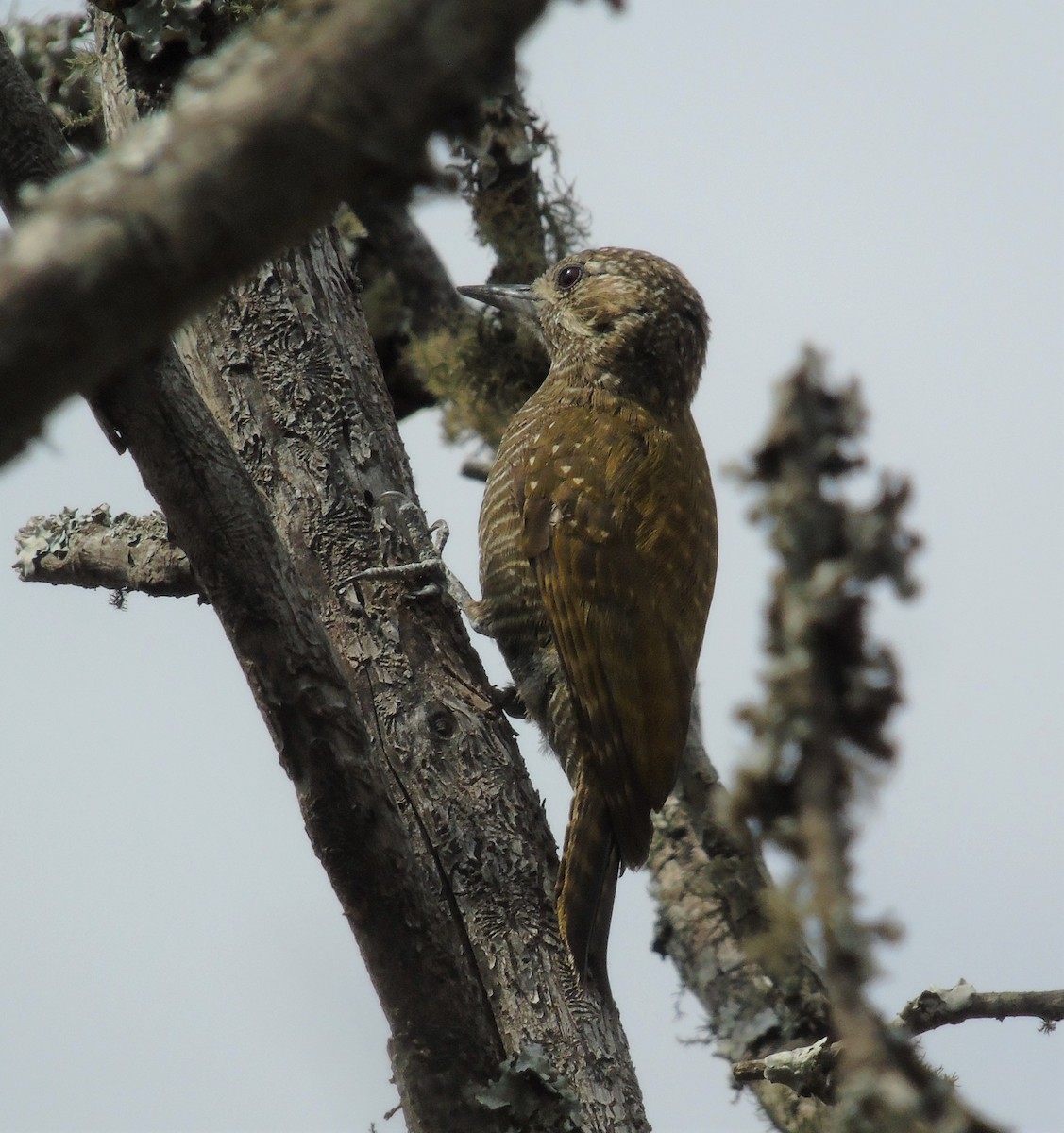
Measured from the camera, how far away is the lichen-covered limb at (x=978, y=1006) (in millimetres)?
1957

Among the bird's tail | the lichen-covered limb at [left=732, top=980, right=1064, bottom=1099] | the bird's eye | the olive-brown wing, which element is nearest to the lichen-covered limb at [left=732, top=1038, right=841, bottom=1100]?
the lichen-covered limb at [left=732, top=980, right=1064, bottom=1099]

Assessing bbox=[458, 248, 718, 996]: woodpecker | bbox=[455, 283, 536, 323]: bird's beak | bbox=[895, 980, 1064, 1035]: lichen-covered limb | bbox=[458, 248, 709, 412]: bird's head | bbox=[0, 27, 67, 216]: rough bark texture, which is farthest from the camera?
bbox=[455, 283, 536, 323]: bird's beak

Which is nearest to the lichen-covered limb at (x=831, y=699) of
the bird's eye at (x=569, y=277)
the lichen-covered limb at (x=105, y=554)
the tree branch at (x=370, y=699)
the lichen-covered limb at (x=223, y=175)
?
the lichen-covered limb at (x=223, y=175)

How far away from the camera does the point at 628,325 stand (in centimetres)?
416

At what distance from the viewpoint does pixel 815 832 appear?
77 cm

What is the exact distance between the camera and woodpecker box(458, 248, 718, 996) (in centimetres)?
339

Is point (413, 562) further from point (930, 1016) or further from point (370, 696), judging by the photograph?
point (930, 1016)

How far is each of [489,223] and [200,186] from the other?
4.39 meters

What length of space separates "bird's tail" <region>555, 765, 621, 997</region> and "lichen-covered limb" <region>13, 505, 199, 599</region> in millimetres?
1038

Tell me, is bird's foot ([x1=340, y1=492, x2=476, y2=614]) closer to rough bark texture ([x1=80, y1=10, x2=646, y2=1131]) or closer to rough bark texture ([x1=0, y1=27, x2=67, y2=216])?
→ rough bark texture ([x1=80, y1=10, x2=646, y2=1131])

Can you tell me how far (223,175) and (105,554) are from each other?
2496 mm

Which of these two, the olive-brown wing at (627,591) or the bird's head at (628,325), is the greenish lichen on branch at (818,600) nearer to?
the olive-brown wing at (627,591)

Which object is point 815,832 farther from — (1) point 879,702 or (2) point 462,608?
(2) point 462,608

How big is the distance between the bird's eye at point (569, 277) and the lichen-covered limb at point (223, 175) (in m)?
3.61
